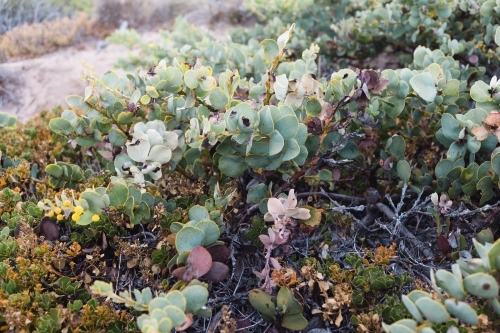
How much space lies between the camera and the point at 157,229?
1.59 meters

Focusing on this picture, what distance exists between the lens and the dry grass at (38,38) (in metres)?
5.34

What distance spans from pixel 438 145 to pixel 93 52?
15.2 ft

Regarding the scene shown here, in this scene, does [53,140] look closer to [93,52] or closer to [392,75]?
[392,75]

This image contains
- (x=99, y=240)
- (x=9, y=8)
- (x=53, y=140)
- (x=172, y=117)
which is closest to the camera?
(x=99, y=240)

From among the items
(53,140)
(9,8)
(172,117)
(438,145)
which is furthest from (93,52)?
(438,145)

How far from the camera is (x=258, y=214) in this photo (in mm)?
1674

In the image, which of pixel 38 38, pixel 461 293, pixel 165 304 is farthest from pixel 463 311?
pixel 38 38

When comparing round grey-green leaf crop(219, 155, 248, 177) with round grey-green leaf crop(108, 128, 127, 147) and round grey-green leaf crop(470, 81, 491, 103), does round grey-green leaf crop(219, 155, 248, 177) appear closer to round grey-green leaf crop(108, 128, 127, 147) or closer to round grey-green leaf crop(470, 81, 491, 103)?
round grey-green leaf crop(108, 128, 127, 147)

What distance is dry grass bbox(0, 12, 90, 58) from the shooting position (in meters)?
5.34

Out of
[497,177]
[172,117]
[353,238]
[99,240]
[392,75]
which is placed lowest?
[353,238]

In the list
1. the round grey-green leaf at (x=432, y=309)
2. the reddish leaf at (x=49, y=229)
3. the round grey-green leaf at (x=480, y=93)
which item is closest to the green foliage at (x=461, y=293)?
the round grey-green leaf at (x=432, y=309)

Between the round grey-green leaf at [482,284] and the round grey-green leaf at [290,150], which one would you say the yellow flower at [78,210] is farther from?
the round grey-green leaf at [482,284]

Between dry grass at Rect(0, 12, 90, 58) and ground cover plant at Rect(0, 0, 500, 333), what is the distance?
12.9 feet

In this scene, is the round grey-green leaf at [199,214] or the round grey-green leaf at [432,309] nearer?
the round grey-green leaf at [432,309]
